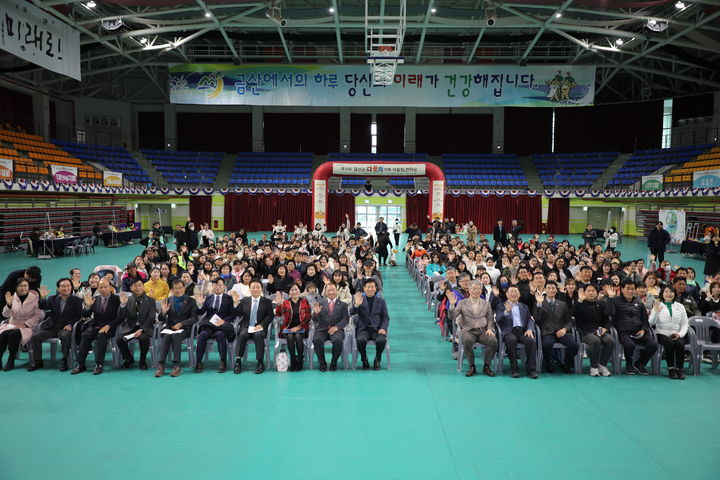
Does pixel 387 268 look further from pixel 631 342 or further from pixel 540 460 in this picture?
pixel 540 460

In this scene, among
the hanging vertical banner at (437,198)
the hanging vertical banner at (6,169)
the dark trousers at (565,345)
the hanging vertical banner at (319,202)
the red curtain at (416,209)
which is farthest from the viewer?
the red curtain at (416,209)

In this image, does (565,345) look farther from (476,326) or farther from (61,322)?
(61,322)

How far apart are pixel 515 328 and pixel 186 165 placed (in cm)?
3111

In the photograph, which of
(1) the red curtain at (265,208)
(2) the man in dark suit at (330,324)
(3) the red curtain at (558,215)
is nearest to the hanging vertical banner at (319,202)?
(1) the red curtain at (265,208)

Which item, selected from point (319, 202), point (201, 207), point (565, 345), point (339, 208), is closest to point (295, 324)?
point (565, 345)

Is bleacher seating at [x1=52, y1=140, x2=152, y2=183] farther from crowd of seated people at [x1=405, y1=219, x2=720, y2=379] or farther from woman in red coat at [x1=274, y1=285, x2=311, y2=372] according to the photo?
crowd of seated people at [x1=405, y1=219, x2=720, y2=379]

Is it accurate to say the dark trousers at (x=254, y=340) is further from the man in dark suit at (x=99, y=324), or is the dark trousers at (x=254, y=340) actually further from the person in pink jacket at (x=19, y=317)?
the person in pink jacket at (x=19, y=317)

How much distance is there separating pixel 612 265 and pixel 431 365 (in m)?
4.75

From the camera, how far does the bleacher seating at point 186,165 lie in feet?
107

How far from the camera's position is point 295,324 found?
682cm

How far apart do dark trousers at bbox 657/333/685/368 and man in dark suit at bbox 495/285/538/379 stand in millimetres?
1701

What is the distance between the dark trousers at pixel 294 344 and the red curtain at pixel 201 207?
2713 centimetres

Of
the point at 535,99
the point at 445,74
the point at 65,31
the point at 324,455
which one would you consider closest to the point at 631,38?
the point at 535,99

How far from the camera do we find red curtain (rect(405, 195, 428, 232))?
32062 millimetres
